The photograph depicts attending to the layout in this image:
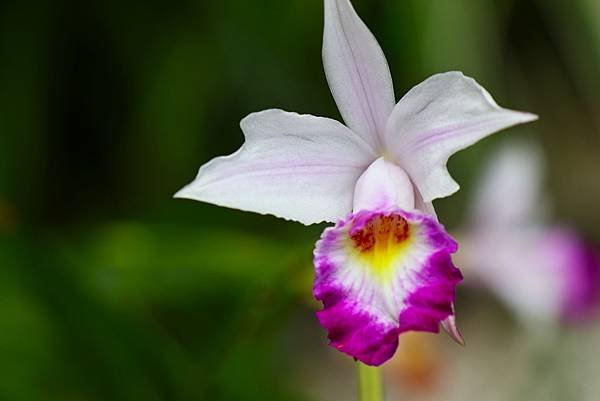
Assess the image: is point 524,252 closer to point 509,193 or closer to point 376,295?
point 509,193

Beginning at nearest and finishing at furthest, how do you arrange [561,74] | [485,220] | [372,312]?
[372,312] → [485,220] → [561,74]

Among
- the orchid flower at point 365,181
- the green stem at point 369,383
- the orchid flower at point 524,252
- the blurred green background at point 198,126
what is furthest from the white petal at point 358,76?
the orchid flower at point 524,252

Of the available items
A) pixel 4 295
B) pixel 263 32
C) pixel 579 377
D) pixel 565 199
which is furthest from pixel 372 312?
pixel 565 199

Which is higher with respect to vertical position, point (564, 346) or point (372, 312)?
point (372, 312)

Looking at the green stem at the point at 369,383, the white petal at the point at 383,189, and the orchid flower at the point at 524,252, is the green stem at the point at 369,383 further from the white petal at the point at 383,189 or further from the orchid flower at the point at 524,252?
the orchid flower at the point at 524,252

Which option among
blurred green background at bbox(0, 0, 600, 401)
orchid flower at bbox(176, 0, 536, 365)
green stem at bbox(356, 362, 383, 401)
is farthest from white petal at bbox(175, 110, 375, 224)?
blurred green background at bbox(0, 0, 600, 401)

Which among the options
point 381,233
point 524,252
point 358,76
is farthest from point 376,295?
point 524,252

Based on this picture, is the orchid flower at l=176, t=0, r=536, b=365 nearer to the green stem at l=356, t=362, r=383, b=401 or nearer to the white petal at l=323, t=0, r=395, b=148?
the white petal at l=323, t=0, r=395, b=148

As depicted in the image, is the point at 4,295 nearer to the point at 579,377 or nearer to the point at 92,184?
the point at 92,184
